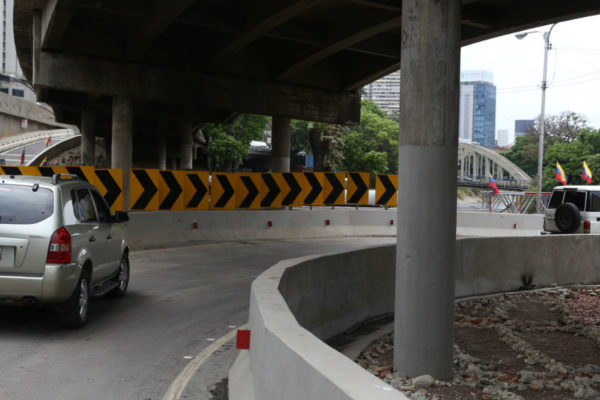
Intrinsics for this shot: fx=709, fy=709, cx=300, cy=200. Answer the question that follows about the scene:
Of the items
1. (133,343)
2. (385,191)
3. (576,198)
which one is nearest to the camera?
(133,343)

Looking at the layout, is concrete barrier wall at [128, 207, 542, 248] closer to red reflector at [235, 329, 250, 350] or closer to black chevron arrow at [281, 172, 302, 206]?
black chevron arrow at [281, 172, 302, 206]

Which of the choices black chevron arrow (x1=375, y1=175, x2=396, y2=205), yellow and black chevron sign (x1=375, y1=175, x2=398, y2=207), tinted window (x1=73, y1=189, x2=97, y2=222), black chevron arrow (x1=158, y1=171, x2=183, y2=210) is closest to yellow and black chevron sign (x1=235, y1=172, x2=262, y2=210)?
black chevron arrow (x1=158, y1=171, x2=183, y2=210)

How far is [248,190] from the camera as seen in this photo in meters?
23.2

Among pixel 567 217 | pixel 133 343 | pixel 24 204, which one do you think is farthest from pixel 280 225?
pixel 133 343

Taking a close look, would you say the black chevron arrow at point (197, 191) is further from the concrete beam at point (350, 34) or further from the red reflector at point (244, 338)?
the red reflector at point (244, 338)

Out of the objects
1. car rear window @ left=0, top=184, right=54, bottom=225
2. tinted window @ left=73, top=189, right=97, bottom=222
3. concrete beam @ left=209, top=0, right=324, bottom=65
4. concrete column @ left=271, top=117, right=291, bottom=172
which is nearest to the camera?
car rear window @ left=0, top=184, right=54, bottom=225

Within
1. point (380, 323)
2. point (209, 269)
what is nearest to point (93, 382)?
point (380, 323)

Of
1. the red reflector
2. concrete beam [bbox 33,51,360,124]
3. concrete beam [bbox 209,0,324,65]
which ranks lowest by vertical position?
the red reflector

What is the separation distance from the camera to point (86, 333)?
842 cm

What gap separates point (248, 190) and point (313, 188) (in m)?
2.96

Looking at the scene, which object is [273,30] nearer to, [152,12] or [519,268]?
[152,12]

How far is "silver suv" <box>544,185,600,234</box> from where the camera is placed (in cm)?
2073

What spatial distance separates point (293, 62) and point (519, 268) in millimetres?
12064

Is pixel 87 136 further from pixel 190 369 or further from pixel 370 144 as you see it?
pixel 370 144
